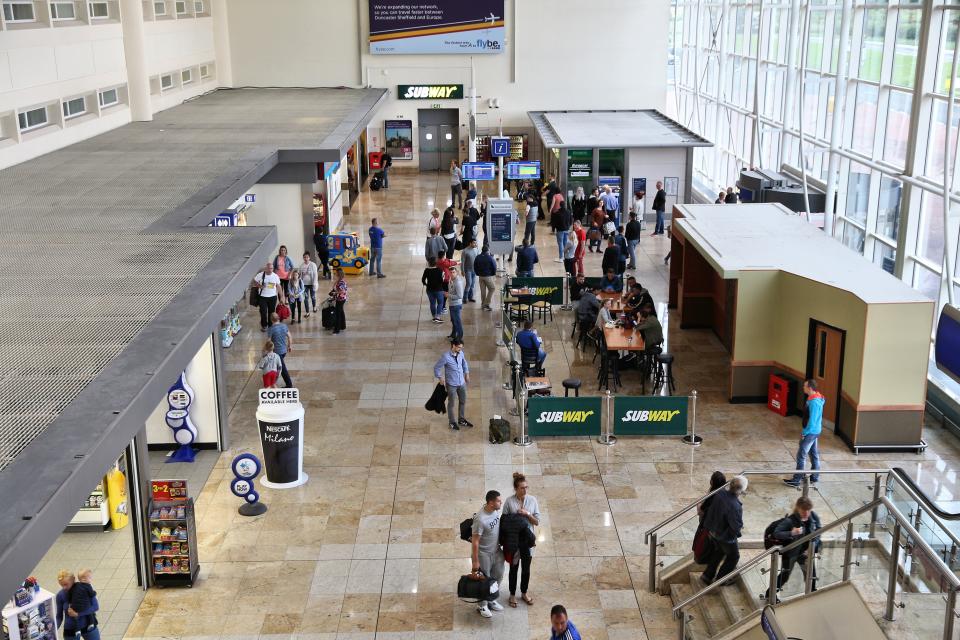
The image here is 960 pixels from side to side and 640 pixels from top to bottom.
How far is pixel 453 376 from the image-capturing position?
15156 millimetres

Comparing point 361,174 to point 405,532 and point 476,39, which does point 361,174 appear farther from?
point 405,532

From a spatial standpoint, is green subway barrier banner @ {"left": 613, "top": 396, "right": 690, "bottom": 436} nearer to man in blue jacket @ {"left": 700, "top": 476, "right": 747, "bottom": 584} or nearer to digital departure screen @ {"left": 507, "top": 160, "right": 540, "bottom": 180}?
man in blue jacket @ {"left": 700, "top": 476, "right": 747, "bottom": 584}

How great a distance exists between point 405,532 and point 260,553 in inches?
66.8

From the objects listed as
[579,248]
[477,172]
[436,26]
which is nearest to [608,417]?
[579,248]

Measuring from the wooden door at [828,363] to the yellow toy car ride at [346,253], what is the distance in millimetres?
12553

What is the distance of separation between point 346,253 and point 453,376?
10.5 m

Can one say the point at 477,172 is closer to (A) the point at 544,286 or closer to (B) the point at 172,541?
(A) the point at 544,286

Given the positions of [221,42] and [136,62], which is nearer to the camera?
[136,62]

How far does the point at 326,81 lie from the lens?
4112cm

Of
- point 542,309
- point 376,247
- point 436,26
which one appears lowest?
point 542,309

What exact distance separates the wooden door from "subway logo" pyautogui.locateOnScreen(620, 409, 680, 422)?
230cm

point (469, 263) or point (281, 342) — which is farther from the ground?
point (469, 263)

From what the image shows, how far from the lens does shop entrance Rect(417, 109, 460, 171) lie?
42.2 m

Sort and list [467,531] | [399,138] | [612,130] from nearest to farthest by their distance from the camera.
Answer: [467,531], [612,130], [399,138]
